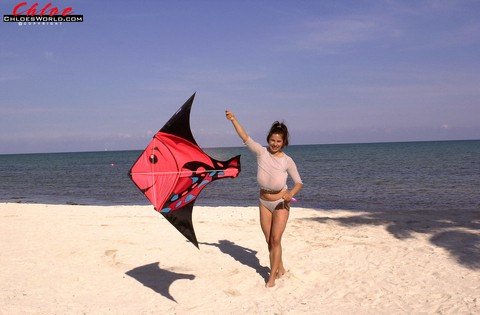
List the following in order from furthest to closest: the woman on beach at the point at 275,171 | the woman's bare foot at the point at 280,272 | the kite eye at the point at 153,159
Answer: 1. the woman's bare foot at the point at 280,272
2. the woman on beach at the point at 275,171
3. the kite eye at the point at 153,159

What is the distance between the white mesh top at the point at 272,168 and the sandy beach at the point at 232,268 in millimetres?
1610

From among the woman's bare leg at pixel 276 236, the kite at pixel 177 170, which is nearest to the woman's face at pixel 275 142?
the kite at pixel 177 170

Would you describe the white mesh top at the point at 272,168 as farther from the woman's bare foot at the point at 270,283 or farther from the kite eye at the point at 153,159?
the woman's bare foot at the point at 270,283

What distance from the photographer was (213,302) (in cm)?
564

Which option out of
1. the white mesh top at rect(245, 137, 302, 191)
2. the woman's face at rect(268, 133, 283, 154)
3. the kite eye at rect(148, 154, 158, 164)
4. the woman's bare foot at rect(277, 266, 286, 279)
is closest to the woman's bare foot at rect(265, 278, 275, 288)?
the woman's bare foot at rect(277, 266, 286, 279)

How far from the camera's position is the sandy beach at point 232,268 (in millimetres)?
5508

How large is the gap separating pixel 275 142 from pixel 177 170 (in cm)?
135

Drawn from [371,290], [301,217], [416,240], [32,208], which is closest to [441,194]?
[301,217]

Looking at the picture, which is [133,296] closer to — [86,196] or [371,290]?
[371,290]

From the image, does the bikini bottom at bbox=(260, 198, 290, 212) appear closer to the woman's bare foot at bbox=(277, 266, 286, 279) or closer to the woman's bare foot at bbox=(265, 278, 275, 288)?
the woman's bare foot at bbox=(265, 278, 275, 288)

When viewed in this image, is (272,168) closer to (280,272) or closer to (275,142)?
(275,142)

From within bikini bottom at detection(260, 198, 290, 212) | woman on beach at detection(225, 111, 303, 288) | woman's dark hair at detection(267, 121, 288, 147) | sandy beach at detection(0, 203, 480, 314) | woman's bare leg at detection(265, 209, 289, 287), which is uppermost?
woman's dark hair at detection(267, 121, 288, 147)

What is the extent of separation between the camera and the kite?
16.9ft

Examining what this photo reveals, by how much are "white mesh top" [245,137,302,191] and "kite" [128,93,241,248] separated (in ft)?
1.05
